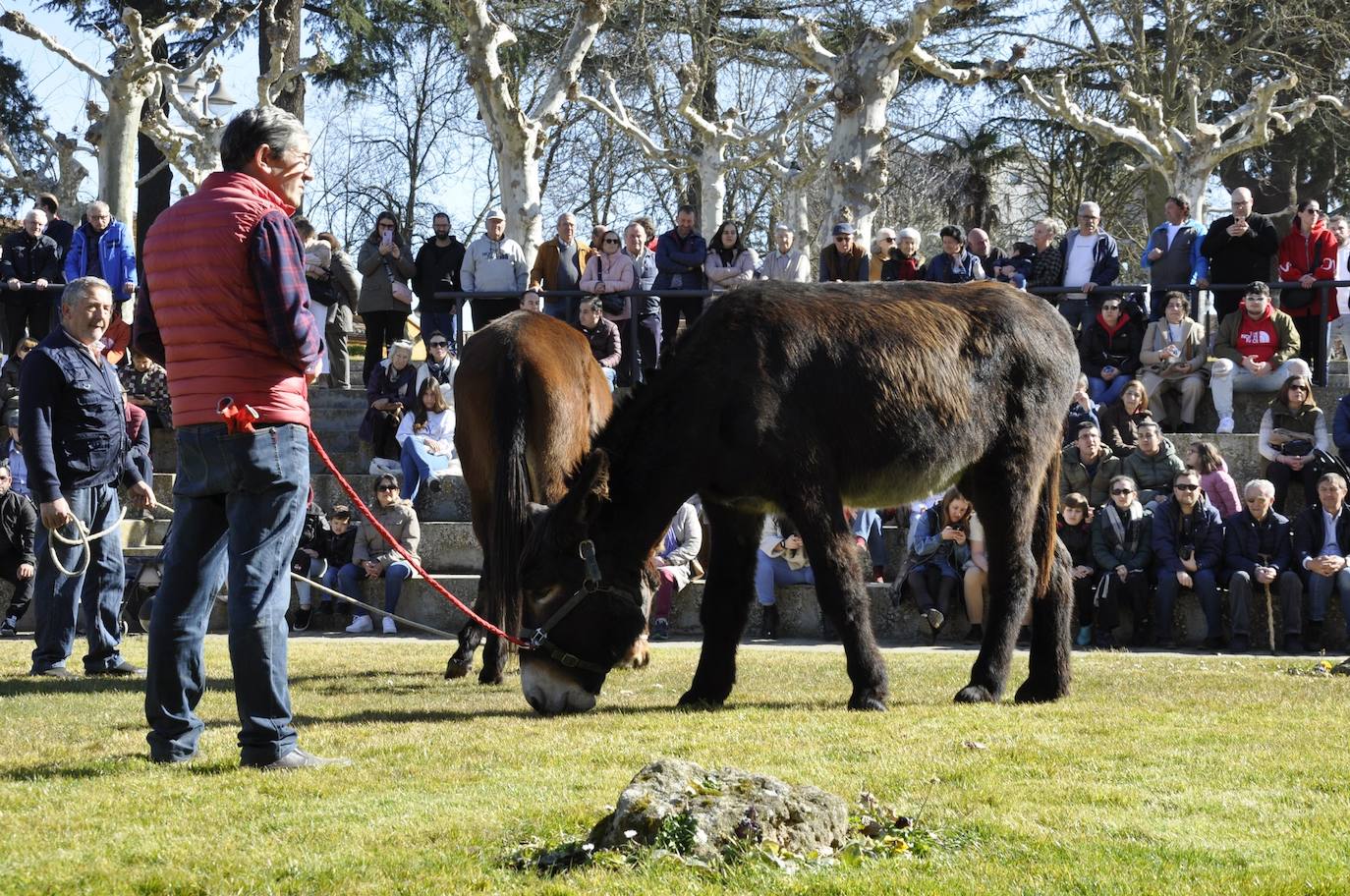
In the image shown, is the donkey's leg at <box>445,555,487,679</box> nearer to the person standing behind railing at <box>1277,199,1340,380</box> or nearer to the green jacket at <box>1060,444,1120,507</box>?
the green jacket at <box>1060,444,1120,507</box>

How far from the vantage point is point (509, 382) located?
8.03m

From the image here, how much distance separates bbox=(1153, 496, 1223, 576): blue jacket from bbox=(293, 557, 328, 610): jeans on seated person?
731 centimetres

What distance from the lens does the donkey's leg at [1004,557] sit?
295 inches

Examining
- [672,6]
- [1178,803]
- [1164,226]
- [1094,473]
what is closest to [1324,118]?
[672,6]

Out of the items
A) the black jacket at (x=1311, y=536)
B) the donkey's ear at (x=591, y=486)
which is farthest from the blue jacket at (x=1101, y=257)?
the donkey's ear at (x=591, y=486)

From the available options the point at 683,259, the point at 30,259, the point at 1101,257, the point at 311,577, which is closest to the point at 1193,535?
the point at 1101,257

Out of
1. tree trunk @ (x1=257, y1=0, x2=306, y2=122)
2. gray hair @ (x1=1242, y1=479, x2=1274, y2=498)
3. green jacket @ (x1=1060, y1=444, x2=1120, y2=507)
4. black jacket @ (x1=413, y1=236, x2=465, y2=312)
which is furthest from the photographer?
tree trunk @ (x1=257, y1=0, x2=306, y2=122)

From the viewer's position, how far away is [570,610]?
6.84m

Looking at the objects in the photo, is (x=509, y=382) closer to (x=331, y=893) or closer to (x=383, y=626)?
(x=331, y=893)

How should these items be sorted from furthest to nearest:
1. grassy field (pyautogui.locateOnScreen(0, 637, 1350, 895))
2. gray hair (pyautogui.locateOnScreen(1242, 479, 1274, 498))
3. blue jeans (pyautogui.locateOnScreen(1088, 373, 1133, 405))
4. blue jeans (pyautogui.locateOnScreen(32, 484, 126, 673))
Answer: blue jeans (pyautogui.locateOnScreen(1088, 373, 1133, 405)), gray hair (pyautogui.locateOnScreen(1242, 479, 1274, 498)), blue jeans (pyautogui.locateOnScreen(32, 484, 126, 673)), grassy field (pyautogui.locateOnScreen(0, 637, 1350, 895))

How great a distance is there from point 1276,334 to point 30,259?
13.7m

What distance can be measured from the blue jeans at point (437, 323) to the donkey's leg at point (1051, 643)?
1108cm

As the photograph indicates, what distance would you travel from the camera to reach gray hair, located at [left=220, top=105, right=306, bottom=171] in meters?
5.39

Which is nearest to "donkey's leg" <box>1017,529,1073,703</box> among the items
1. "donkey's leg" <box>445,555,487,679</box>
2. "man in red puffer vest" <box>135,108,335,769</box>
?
"donkey's leg" <box>445,555,487,679</box>
